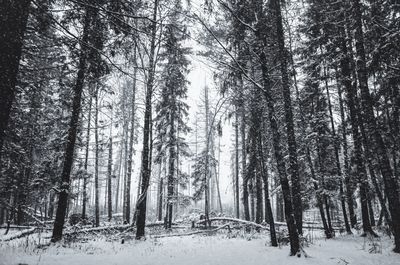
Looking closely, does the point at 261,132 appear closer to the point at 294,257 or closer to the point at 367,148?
the point at 367,148

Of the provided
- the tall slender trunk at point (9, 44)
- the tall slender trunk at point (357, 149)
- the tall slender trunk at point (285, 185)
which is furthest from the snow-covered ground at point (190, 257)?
the tall slender trunk at point (9, 44)

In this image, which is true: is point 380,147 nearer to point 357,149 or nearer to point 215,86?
point 357,149

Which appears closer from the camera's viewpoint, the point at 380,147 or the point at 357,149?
the point at 380,147

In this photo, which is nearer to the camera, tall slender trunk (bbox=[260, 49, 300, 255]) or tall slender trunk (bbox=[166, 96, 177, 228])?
tall slender trunk (bbox=[260, 49, 300, 255])

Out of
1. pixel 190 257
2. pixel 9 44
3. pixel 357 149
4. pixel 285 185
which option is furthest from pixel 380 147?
pixel 9 44

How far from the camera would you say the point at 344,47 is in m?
12.1

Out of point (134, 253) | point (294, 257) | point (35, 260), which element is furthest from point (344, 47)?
point (35, 260)

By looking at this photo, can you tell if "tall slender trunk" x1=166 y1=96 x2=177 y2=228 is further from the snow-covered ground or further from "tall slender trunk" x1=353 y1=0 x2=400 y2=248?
"tall slender trunk" x1=353 y1=0 x2=400 y2=248

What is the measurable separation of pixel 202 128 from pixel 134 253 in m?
24.3

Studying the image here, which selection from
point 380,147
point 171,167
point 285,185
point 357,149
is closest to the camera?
point 285,185

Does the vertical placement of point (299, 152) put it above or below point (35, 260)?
above

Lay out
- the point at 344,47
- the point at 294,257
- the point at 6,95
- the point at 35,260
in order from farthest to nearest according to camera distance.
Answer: the point at 344,47 < the point at 294,257 < the point at 35,260 < the point at 6,95

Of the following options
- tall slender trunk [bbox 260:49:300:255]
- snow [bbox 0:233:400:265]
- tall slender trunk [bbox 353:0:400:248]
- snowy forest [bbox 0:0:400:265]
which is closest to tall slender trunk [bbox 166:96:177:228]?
snowy forest [bbox 0:0:400:265]

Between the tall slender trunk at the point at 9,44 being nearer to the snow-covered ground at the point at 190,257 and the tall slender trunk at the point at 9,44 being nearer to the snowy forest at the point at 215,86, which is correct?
the snowy forest at the point at 215,86
